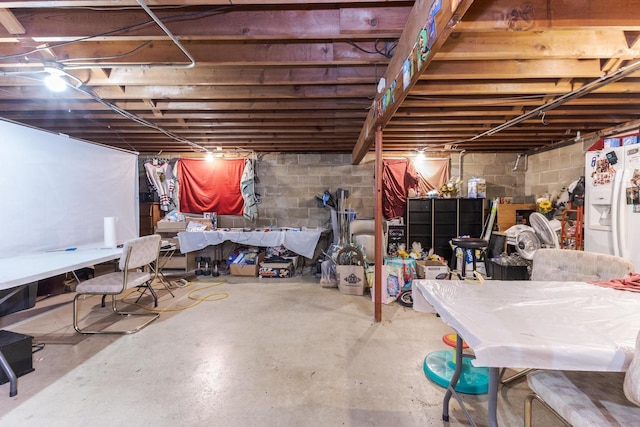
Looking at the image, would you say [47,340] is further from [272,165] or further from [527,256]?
[527,256]

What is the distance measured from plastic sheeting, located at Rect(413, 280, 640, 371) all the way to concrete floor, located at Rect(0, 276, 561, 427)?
0.75 m

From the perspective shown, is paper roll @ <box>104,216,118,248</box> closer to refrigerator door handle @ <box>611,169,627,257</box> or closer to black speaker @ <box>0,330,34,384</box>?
black speaker @ <box>0,330,34,384</box>

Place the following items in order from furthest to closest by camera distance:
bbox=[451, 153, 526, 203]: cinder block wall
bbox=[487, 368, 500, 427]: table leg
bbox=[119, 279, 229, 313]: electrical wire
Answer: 1. bbox=[451, 153, 526, 203]: cinder block wall
2. bbox=[119, 279, 229, 313]: electrical wire
3. bbox=[487, 368, 500, 427]: table leg

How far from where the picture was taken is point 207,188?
19.5 ft

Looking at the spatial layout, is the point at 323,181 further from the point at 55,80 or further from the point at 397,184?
the point at 55,80

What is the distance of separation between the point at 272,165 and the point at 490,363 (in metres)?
5.62

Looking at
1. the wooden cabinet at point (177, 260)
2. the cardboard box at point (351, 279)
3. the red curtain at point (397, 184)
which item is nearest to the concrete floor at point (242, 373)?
the cardboard box at point (351, 279)

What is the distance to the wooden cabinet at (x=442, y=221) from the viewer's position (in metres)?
5.74

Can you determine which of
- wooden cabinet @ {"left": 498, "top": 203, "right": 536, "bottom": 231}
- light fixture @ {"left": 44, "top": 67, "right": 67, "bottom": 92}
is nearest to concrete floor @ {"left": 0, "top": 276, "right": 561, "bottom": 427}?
light fixture @ {"left": 44, "top": 67, "right": 67, "bottom": 92}

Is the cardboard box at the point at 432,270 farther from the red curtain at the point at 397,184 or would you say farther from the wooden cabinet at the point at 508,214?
the wooden cabinet at the point at 508,214

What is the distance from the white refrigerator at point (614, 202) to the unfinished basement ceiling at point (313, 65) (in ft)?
2.25

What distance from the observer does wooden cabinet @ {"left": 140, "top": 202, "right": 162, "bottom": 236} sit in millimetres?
5836

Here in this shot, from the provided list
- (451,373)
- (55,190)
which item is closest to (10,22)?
(55,190)

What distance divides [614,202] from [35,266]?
19.7ft
